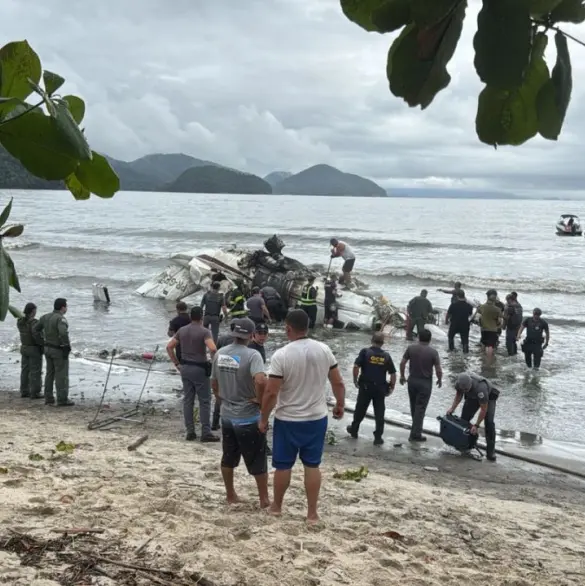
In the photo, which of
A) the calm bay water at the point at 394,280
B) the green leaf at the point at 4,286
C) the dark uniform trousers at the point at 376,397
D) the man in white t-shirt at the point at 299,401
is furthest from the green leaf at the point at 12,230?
the dark uniform trousers at the point at 376,397

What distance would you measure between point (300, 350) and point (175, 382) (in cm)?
743

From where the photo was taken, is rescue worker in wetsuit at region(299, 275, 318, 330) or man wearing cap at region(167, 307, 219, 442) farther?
rescue worker in wetsuit at region(299, 275, 318, 330)

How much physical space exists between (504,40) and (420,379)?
8.37 meters

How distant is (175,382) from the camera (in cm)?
1206

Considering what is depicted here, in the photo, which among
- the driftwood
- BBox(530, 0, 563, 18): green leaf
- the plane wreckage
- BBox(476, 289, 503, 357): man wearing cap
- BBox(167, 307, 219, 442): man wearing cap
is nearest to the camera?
BBox(530, 0, 563, 18): green leaf

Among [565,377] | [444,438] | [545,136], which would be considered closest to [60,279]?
[565,377]

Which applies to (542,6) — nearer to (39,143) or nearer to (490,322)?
(39,143)

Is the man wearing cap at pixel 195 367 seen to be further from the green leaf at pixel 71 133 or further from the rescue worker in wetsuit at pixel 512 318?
the rescue worker in wetsuit at pixel 512 318

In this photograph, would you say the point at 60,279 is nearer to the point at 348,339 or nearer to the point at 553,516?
the point at 348,339

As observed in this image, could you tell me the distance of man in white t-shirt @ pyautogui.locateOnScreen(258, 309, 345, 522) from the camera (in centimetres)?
505

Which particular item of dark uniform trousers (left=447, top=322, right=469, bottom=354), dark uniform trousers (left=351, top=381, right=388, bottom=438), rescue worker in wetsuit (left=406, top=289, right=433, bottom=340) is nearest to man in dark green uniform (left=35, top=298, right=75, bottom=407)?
dark uniform trousers (left=351, top=381, right=388, bottom=438)

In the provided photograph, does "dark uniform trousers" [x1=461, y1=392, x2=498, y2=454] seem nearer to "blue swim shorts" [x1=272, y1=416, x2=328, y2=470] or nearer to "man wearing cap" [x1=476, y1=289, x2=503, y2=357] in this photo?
"blue swim shorts" [x1=272, y1=416, x2=328, y2=470]

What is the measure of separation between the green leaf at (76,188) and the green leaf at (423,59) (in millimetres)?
1131

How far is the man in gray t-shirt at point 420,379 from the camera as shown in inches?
359
